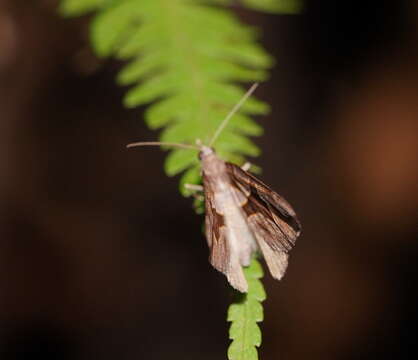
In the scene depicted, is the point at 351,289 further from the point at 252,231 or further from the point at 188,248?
the point at 252,231

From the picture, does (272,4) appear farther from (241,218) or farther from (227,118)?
(241,218)

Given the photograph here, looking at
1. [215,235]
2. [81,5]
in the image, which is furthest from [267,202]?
[81,5]

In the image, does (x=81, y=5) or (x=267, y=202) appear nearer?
(x=267, y=202)

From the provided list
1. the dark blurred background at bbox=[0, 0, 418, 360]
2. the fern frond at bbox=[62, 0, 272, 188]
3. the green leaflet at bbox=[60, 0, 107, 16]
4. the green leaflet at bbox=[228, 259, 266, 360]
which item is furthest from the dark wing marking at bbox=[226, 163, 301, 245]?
the dark blurred background at bbox=[0, 0, 418, 360]

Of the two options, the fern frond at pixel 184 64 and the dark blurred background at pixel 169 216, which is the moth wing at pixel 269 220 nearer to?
the fern frond at pixel 184 64

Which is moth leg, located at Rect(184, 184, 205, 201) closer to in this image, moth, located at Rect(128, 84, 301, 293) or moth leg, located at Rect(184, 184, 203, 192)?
moth leg, located at Rect(184, 184, 203, 192)

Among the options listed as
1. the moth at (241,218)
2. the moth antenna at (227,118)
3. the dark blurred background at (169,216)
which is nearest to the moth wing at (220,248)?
the moth at (241,218)
